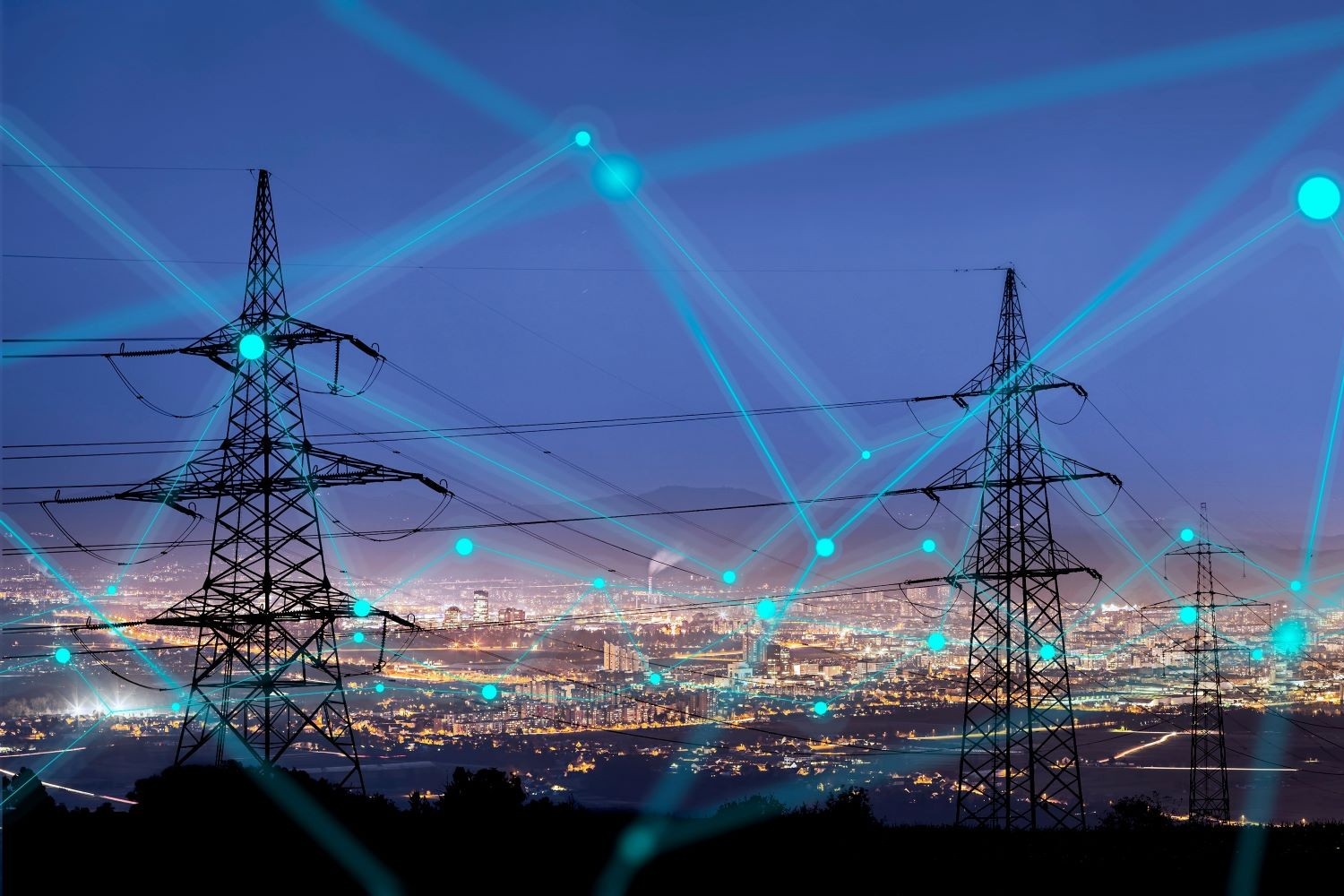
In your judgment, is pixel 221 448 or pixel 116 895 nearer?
pixel 116 895

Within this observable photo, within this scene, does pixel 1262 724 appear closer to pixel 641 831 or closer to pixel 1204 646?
pixel 1204 646

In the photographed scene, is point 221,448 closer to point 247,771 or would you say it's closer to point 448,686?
point 247,771

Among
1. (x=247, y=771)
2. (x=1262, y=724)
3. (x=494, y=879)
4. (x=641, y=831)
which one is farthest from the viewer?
(x=1262, y=724)

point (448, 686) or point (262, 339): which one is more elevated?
point (262, 339)

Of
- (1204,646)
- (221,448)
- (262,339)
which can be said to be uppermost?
(262,339)

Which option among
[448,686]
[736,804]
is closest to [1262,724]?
[448,686]

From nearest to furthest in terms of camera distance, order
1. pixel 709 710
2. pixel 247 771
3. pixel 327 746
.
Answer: pixel 247 771, pixel 327 746, pixel 709 710

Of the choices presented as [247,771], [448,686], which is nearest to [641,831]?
[247,771]
